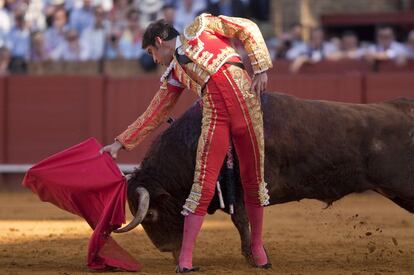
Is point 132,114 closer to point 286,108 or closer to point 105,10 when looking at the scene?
point 105,10

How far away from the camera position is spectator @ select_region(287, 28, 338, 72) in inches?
391

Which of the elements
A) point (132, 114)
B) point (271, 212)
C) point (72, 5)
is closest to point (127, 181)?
point (271, 212)

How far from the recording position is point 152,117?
185 inches

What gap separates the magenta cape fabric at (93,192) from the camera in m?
4.60

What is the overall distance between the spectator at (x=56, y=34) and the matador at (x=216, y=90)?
6925 mm

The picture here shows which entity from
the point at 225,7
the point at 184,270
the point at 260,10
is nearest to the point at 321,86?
the point at 225,7

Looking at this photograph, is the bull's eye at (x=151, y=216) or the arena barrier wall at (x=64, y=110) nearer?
the bull's eye at (x=151, y=216)

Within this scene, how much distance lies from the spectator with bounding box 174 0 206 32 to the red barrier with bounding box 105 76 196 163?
45.3 inches

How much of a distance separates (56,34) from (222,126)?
7270 mm

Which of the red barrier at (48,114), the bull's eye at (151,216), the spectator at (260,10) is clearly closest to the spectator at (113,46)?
the red barrier at (48,114)

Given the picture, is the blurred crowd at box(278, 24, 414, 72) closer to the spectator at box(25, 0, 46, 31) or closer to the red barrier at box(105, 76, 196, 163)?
the red barrier at box(105, 76, 196, 163)

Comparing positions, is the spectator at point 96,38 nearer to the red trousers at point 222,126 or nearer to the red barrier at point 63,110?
the red barrier at point 63,110

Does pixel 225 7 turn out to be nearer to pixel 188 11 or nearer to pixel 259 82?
pixel 188 11

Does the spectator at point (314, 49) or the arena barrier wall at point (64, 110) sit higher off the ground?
the spectator at point (314, 49)
